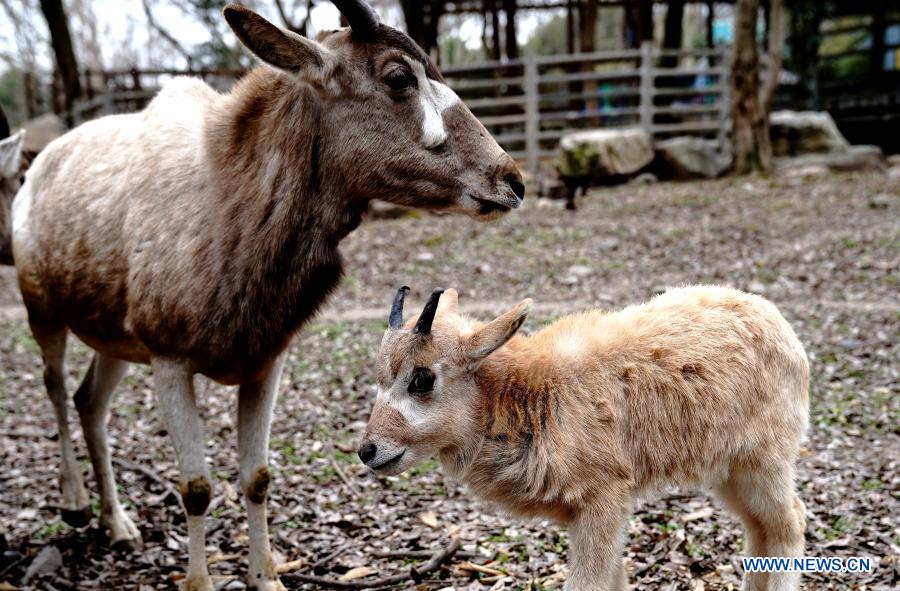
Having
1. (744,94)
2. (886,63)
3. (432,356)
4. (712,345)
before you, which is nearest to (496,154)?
(432,356)

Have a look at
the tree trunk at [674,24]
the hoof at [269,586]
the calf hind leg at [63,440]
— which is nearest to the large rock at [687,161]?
the tree trunk at [674,24]

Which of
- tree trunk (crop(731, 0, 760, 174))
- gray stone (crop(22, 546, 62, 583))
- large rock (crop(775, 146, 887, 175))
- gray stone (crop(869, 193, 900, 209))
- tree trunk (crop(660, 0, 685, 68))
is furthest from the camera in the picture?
tree trunk (crop(660, 0, 685, 68))

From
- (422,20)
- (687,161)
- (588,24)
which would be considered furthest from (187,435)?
(588,24)

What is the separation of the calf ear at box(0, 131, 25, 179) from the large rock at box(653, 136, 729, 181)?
13.5 meters

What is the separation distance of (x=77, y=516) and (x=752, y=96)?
567 inches

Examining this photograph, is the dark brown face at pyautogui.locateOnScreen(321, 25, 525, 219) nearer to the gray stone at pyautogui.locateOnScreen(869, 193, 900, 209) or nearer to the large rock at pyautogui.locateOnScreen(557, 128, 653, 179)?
the gray stone at pyautogui.locateOnScreen(869, 193, 900, 209)

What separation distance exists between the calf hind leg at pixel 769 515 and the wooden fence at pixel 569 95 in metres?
12.5

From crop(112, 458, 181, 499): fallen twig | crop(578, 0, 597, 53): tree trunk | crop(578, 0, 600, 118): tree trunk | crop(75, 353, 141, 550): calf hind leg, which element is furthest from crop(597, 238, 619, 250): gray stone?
crop(578, 0, 597, 53): tree trunk

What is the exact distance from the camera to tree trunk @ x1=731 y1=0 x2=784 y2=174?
15820mm

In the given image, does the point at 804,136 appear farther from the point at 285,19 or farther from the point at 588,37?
the point at 285,19

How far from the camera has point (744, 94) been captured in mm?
16016

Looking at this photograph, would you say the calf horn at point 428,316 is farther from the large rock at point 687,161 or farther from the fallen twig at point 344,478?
the large rock at point 687,161

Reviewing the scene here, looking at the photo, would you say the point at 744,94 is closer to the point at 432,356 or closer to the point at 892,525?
the point at 892,525

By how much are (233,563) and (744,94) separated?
14.3 metres
